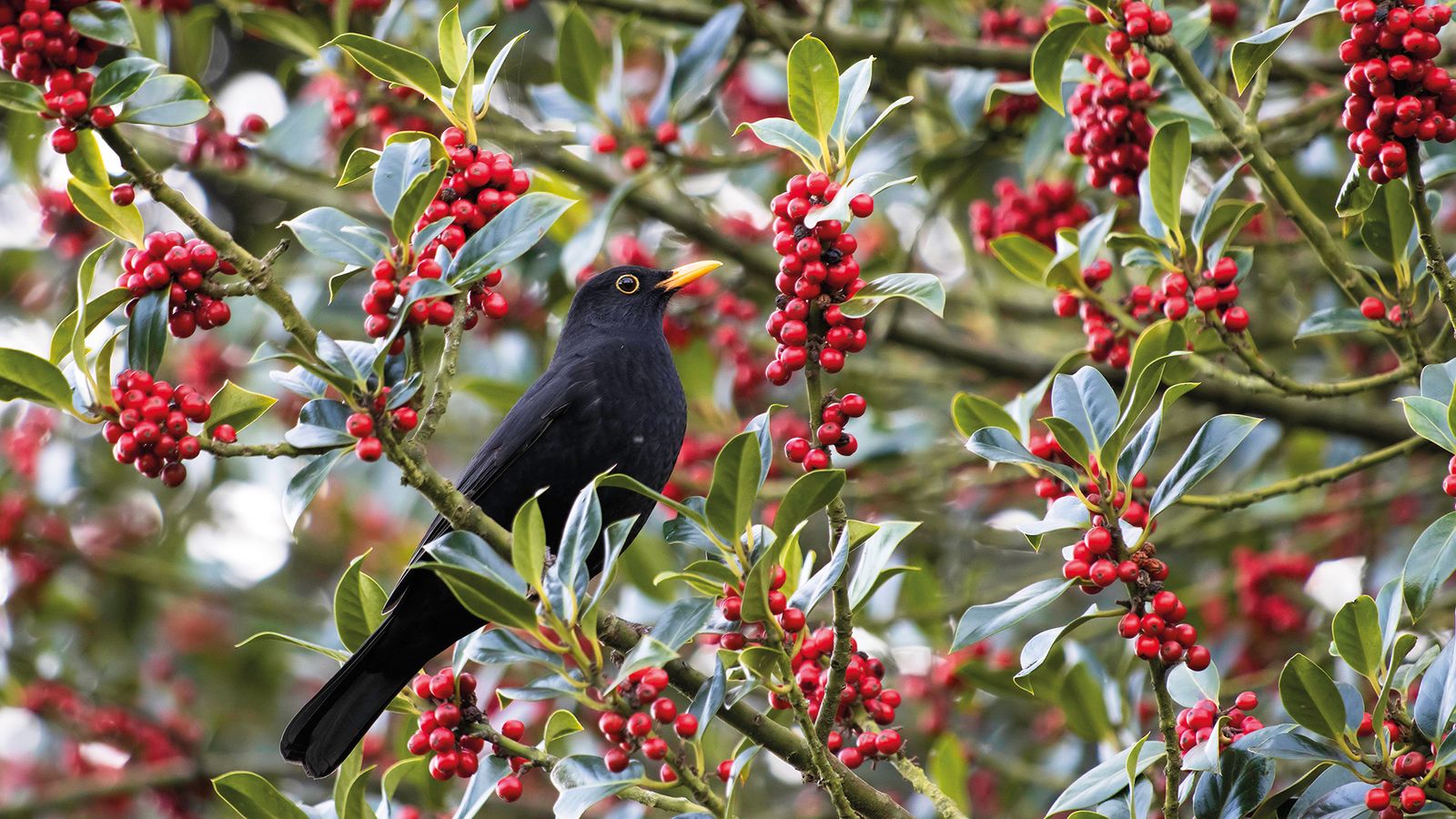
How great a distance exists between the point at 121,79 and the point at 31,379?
2.00ft

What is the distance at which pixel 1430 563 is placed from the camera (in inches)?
92.4

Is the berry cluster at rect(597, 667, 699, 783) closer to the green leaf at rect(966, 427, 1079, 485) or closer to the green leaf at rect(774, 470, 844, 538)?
the green leaf at rect(774, 470, 844, 538)

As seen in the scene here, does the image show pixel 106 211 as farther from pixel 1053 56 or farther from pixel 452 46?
pixel 1053 56

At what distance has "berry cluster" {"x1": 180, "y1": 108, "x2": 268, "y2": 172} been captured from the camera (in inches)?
183

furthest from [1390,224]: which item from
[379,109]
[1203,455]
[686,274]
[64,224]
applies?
[64,224]

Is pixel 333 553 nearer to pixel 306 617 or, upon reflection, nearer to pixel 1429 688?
pixel 306 617

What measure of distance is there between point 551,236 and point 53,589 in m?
3.09

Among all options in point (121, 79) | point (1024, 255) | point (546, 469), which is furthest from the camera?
point (546, 469)

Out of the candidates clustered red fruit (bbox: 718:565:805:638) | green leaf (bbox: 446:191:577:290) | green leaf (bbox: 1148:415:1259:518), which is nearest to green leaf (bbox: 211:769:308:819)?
clustered red fruit (bbox: 718:565:805:638)

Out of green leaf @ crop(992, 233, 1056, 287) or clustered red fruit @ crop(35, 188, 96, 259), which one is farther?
clustered red fruit @ crop(35, 188, 96, 259)

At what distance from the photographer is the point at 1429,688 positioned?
232 centimetres

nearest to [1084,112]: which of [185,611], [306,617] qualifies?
[306,617]

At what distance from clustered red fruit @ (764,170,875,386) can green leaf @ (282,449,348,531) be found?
2.89ft

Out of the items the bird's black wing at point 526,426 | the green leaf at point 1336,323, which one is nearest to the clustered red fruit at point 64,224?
the bird's black wing at point 526,426
